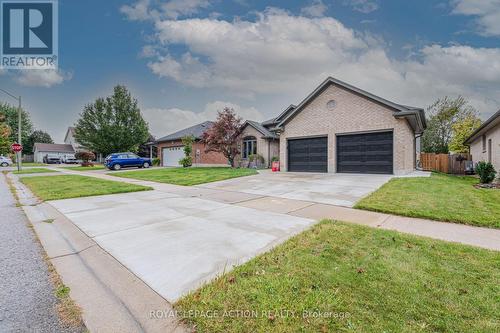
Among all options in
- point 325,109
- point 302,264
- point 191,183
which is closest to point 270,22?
point 325,109

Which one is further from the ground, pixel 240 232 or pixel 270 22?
pixel 270 22

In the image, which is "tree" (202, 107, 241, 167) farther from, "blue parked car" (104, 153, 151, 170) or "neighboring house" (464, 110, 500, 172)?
"neighboring house" (464, 110, 500, 172)

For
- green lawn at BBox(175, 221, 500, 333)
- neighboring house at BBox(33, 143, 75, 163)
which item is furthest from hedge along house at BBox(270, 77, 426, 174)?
neighboring house at BBox(33, 143, 75, 163)

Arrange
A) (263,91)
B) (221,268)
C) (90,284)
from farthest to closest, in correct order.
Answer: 1. (263,91)
2. (221,268)
3. (90,284)

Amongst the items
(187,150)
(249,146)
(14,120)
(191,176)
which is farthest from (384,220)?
(14,120)

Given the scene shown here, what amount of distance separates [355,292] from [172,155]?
2809cm

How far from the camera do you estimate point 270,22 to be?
1370cm

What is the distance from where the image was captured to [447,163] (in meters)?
18.0

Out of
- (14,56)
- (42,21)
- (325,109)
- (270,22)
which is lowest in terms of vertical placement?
(325,109)

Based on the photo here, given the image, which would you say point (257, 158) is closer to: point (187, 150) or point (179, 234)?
point (187, 150)

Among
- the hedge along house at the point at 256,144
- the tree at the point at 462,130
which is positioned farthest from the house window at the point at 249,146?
the tree at the point at 462,130

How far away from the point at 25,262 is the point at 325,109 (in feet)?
52.3

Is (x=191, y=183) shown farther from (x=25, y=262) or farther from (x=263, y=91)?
(x=263, y=91)

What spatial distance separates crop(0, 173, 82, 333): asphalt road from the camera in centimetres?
202
